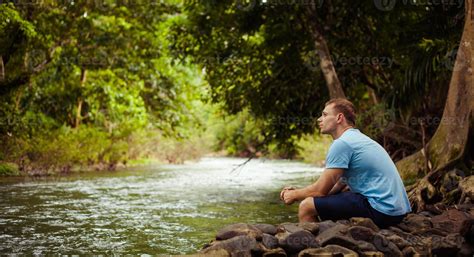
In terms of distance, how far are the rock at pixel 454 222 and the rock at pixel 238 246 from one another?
2.02 m

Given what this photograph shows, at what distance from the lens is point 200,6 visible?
1299 cm

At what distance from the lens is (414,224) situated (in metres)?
5.06

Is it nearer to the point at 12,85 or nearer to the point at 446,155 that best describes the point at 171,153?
the point at 12,85

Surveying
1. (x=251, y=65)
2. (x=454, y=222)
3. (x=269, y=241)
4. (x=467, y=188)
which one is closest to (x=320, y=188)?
(x=269, y=241)

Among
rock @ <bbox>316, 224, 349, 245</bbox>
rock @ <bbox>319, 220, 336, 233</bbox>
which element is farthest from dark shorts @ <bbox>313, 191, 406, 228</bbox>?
rock @ <bbox>316, 224, 349, 245</bbox>

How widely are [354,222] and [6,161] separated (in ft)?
50.3

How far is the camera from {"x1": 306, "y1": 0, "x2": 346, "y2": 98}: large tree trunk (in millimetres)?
11297

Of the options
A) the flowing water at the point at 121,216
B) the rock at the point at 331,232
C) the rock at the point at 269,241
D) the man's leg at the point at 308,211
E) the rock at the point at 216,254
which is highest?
the man's leg at the point at 308,211

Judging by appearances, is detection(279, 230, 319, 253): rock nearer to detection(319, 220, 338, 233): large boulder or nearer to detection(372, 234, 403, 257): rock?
detection(319, 220, 338, 233): large boulder

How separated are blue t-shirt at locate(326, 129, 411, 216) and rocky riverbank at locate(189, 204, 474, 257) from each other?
241 millimetres

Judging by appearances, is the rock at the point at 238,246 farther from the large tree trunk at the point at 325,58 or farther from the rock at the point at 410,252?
the large tree trunk at the point at 325,58

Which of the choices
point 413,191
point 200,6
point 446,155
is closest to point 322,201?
point 413,191

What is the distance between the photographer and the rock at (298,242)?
4.20m

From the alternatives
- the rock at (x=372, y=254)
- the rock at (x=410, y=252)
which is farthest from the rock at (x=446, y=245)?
the rock at (x=372, y=254)
